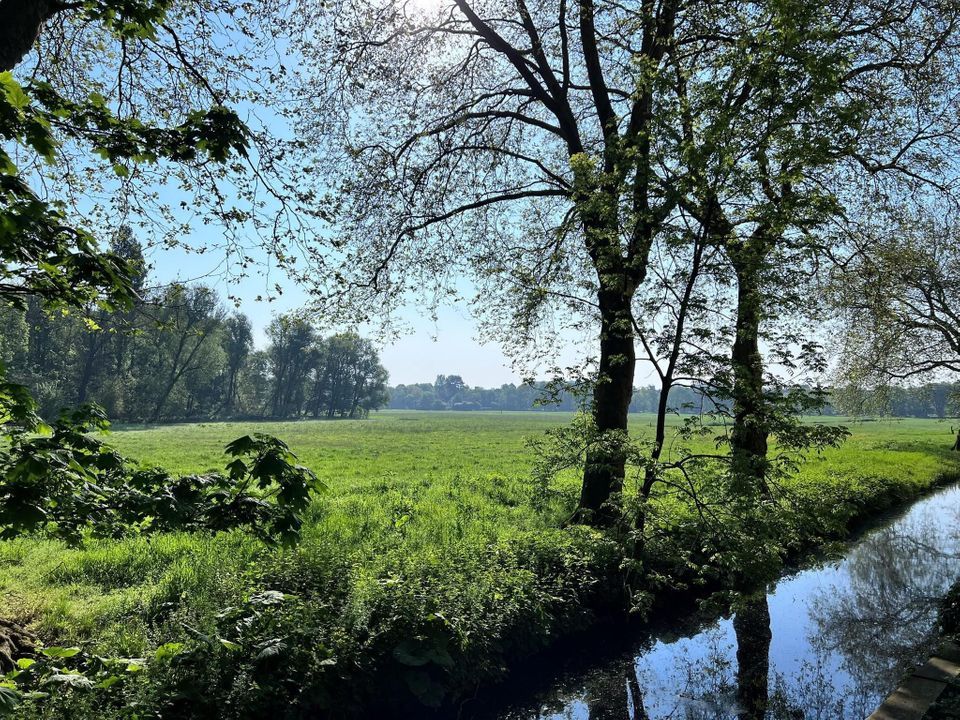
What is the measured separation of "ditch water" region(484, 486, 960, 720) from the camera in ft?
20.0

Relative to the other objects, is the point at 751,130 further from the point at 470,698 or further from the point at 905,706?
the point at 470,698

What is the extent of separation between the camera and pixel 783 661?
284 inches

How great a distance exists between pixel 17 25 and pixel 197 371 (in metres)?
77.9

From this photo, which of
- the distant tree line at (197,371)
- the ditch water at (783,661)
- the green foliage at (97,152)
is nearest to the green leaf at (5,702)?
the green foliage at (97,152)

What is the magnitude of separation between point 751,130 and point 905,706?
6.10 m

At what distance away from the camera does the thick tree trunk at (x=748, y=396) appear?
670 centimetres

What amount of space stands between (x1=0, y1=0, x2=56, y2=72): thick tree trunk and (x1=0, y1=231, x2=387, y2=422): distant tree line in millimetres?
30827

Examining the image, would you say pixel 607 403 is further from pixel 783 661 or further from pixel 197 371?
pixel 197 371

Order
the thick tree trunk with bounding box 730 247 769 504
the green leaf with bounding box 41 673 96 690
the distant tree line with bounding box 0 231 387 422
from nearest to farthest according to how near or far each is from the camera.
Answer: the green leaf with bounding box 41 673 96 690 < the thick tree trunk with bounding box 730 247 769 504 < the distant tree line with bounding box 0 231 387 422

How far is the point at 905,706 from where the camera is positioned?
16.1 ft

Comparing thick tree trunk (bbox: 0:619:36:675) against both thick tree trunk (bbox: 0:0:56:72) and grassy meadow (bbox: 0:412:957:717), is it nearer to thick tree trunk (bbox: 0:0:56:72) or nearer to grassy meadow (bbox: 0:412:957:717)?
grassy meadow (bbox: 0:412:957:717)

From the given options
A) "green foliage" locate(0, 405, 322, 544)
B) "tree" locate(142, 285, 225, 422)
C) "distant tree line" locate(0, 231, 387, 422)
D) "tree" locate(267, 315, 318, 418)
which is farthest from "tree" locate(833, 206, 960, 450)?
"tree" locate(267, 315, 318, 418)

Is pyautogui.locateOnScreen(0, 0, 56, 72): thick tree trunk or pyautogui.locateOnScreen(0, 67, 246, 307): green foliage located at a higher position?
pyautogui.locateOnScreen(0, 0, 56, 72): thick tree trunk

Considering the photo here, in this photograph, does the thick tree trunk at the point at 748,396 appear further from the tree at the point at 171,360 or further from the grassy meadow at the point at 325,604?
the tree at the point at 171,360
